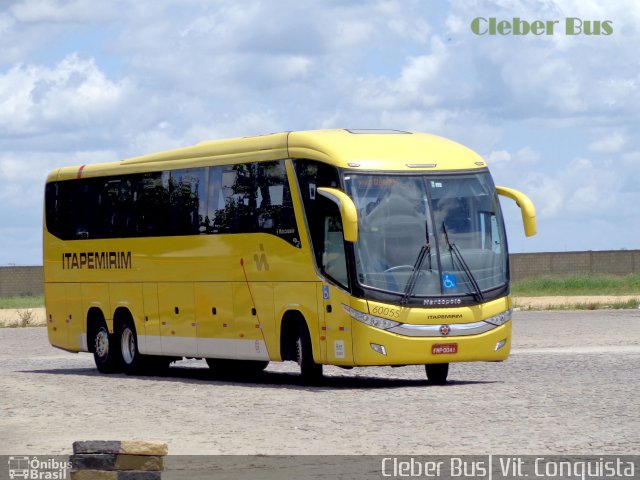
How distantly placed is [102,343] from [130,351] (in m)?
0.93

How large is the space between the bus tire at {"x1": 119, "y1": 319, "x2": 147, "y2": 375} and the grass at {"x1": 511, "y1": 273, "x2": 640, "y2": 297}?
46.8 meters

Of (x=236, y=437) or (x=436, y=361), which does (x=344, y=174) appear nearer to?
(x=436, y=361)

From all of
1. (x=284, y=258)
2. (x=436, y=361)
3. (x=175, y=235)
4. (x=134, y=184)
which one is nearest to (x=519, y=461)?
(x=436, y=361)

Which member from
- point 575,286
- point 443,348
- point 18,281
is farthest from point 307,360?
point 18,281

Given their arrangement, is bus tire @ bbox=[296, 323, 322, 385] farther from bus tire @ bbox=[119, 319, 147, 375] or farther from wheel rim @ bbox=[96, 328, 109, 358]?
wheel rim @ bbox=[96, 328, 109, 358]

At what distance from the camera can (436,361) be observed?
71.1 ft

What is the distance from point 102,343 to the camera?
93.5ft

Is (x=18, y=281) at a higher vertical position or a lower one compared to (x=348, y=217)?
lower

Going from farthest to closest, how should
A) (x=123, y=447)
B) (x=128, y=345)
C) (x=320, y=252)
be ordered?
(x=128, y=345) → (x=320, y=252) → (x=123, y=447)

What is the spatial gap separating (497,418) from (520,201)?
23.4ft

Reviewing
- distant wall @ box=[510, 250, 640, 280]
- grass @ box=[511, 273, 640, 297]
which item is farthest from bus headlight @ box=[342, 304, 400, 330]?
distant wall @ box=[510, 250, 640, 280]

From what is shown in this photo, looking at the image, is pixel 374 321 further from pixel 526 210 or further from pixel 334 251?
pixel 526 210

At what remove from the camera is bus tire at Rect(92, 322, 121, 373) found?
28.1 meters

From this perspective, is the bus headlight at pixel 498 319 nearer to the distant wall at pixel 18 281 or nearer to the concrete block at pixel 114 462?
the concrete block at pixel 114 462
